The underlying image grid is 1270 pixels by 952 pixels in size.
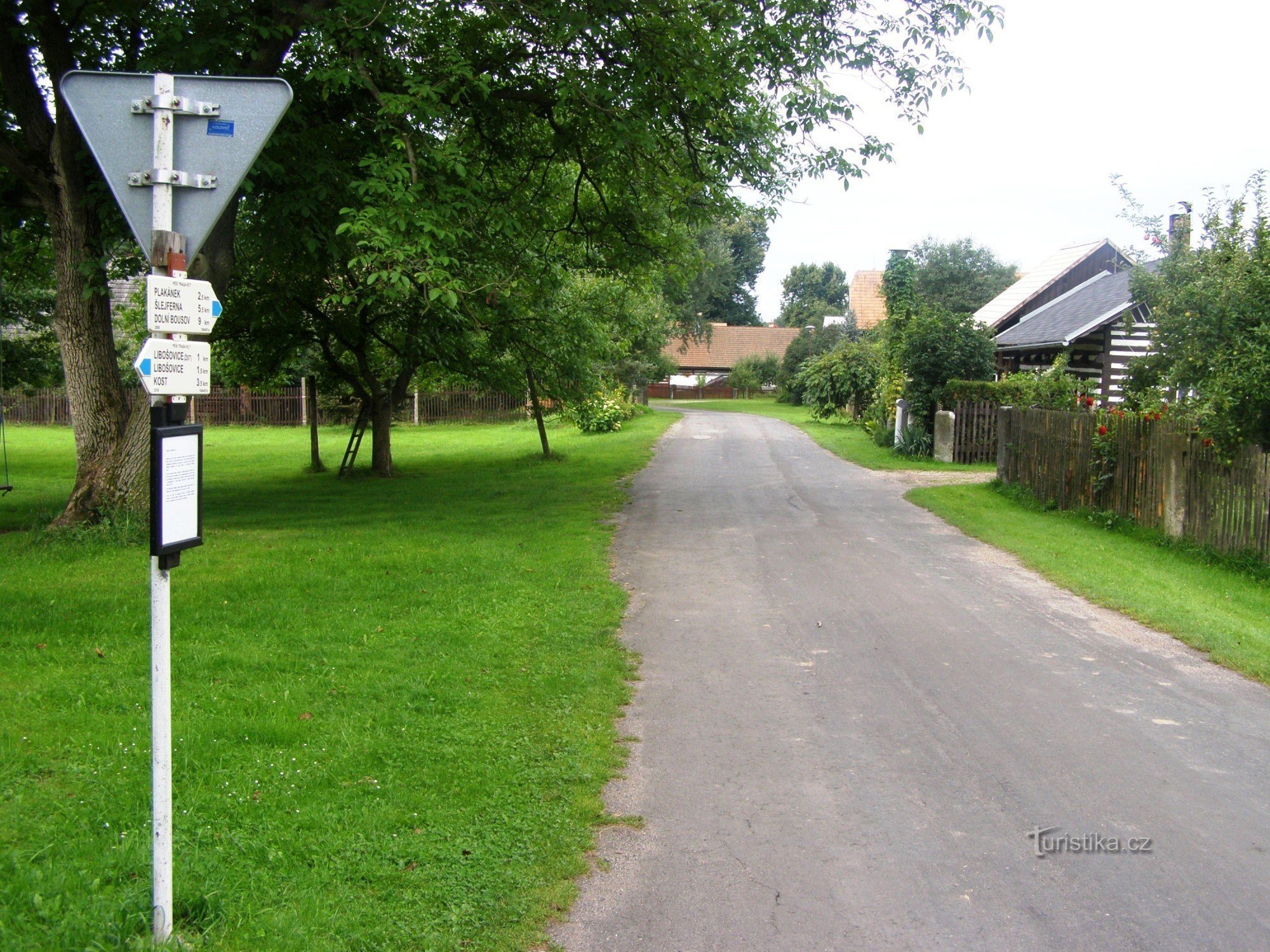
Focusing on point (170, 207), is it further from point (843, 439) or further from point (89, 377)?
point (843, 439)

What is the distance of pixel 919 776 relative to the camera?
212 inches

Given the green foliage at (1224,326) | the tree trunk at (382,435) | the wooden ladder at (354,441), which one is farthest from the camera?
the tree trunk at (382,435)

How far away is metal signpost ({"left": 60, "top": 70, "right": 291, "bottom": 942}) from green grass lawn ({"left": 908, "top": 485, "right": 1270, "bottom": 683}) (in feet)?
23.3

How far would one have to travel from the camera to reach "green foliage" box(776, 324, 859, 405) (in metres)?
59.5

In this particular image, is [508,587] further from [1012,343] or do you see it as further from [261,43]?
[1012,343]

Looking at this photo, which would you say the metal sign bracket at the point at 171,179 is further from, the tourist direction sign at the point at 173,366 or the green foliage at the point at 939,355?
the green foliage at the point at 939,355

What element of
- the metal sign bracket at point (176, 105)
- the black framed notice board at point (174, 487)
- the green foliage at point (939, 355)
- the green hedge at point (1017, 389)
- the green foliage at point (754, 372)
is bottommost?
the black framed notice board at point (174, 487)

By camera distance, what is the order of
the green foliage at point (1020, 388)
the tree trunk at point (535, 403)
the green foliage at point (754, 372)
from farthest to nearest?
1. the green foliage at point (754, 372)
2. the green foliage at point (1020, 388)
3. the tree trunk at point (535, 403)

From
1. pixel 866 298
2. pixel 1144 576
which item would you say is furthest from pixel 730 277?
pixel 1144 576

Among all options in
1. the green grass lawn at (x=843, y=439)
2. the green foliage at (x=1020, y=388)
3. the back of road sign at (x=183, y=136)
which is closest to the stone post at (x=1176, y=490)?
the green foliage at (x=1020, y=388)

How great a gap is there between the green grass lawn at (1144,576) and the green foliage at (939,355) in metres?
9.39

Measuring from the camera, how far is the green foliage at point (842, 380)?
38.7 meters

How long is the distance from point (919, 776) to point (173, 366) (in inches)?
Result: 160

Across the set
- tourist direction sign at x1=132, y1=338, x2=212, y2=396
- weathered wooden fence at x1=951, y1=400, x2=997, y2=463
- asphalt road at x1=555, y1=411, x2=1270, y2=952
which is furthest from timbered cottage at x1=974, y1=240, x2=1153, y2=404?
tourist direction sign at x1=132, y1=338, x2=212, y2=396
